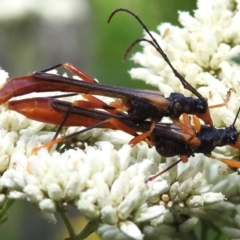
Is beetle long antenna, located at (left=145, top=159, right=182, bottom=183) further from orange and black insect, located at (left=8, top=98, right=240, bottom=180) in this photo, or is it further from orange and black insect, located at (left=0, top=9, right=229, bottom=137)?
orange and black insect, located at (left=0, top=9, right=229, bottom=137)

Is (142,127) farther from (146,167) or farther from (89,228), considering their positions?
(89,228)

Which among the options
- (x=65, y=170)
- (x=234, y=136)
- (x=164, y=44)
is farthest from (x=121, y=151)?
(x=164, y=44)

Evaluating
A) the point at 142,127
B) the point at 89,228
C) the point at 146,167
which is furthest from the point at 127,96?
the point at 89,228

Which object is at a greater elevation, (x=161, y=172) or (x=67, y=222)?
(x=161, y=172)

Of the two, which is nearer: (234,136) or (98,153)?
(98,153)

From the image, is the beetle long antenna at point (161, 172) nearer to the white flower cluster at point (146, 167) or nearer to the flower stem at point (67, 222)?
the white flower cluster at point (146, 167)

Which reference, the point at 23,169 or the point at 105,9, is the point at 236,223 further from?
the point at 105,9

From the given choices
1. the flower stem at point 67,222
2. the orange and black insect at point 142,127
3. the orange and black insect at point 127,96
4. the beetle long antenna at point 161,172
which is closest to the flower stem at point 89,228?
the flower stem at point 67,222

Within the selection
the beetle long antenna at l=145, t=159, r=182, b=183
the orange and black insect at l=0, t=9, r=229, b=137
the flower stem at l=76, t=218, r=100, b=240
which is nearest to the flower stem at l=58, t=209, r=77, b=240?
the flower stem at l=76, t=218, r=100, b=240
